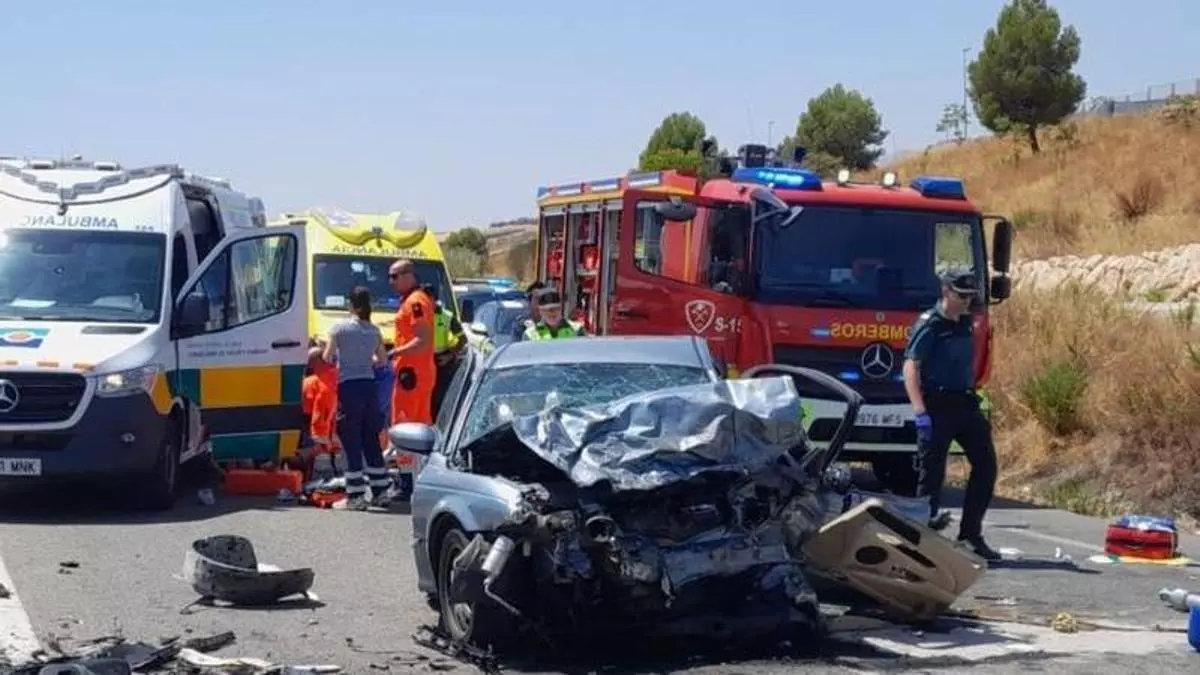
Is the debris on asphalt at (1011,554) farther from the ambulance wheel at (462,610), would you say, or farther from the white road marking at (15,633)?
the white road marking at (15,633)

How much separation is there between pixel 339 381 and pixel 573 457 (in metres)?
6.79

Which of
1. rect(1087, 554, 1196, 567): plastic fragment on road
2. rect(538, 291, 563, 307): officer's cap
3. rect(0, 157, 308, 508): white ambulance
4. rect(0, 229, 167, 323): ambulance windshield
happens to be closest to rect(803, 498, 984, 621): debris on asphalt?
rect(1087, 554, 1196, 567): plastic fragment on road

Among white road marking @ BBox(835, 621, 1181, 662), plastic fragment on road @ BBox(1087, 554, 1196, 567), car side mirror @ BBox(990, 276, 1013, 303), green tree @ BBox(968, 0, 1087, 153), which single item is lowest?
plastic fragment on road @ BBox(1087, 554, 1196, 567)

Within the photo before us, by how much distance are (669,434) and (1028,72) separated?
54.2 metres

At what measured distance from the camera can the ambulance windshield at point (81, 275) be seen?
14891 millimetres

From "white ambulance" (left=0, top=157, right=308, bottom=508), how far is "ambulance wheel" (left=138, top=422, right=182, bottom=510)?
0.01 metres

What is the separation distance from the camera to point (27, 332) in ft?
47.1

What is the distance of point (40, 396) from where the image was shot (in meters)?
14.0

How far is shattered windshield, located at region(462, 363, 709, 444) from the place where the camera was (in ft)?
32.1

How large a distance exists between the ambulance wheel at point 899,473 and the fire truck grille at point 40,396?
6.90 m

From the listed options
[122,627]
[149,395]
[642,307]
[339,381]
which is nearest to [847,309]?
[642,307]

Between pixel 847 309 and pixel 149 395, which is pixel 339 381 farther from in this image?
pixel 847 309

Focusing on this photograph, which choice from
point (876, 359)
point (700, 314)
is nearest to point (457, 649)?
point (700, 314)

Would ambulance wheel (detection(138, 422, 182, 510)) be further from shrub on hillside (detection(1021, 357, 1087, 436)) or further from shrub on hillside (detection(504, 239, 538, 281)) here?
shrub on hillside (detection(504, 239, 538, 281))
